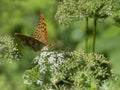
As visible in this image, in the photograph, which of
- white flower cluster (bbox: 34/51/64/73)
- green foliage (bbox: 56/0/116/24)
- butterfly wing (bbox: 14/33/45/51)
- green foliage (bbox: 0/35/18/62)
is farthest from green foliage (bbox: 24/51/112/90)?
green foliage (bbox: 56/0/116/24)

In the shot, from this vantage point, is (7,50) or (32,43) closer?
(7,50)

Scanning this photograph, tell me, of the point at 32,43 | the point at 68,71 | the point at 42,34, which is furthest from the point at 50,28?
the point at 68,71

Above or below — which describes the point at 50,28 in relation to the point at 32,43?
below

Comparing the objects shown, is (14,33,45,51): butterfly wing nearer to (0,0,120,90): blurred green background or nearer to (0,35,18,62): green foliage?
(0,35,18,62): green foliage

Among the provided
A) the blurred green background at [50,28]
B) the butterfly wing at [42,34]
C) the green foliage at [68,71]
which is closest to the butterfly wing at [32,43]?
the butterfly wing at [42,34]

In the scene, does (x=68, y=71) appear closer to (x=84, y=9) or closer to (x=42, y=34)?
(x=84, y=9)

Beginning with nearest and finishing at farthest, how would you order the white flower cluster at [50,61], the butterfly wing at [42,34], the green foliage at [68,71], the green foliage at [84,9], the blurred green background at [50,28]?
1. the green foliage at [68,71]
2. the white flower cluster at [50,61]
3. the green foliage at [84,9]
4. the butterfly wing at [42,34]
5. the blurred green background at [50,28]

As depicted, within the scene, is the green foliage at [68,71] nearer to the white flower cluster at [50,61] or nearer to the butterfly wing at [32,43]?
the white flower cluster at [50,61]

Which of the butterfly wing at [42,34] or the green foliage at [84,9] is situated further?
the butterfly wing at [42,34]
